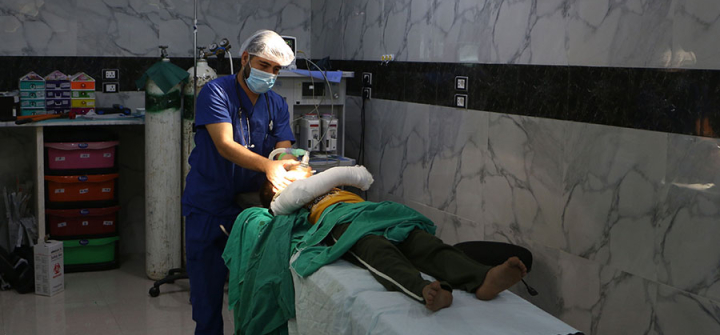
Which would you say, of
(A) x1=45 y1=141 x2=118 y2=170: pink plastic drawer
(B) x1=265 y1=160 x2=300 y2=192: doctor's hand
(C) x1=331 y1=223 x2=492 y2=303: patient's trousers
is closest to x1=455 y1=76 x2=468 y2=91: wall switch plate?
(B) x1=265 y1=160 x2=300 y2=192: doctor's hand

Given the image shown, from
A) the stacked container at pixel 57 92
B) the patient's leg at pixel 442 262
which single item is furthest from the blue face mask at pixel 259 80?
the stacked container at pixel 57 92

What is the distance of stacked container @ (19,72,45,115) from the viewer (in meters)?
4.70

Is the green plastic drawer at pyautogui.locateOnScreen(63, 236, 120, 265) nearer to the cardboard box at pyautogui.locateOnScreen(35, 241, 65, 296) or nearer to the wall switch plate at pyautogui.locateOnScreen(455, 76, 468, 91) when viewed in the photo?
the cardboard box at pyautogui.locateOnScreen(35, 241, 65, 296)

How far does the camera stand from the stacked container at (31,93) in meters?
4.70

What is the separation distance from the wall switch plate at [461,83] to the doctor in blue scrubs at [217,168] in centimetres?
111

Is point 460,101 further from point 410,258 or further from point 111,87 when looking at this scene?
point 111,87

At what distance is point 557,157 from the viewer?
3.32 meters

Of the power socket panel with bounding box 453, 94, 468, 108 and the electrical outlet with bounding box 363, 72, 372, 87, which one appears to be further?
the electrical outlet with bounding box 363, 72, 372, 87

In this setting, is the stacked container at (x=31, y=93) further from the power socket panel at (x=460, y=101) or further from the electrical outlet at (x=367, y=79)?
the power socket panel at (x=460, y=101)

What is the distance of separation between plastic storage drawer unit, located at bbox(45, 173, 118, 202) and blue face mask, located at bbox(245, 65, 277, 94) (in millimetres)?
2071

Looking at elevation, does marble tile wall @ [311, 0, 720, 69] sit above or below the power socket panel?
above

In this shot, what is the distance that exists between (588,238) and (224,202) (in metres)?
1.64

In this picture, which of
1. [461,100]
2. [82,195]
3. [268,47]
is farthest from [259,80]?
[82,195]

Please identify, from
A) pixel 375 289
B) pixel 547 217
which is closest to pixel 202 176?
pixel 375 289
